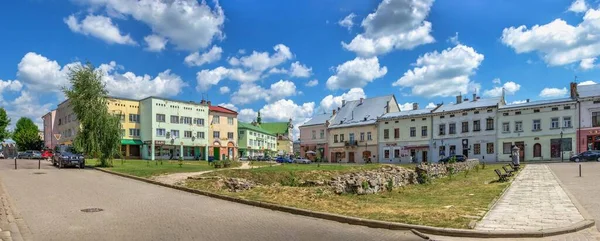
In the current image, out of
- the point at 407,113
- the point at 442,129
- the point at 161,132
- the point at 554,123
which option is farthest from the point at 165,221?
the point at 161,132

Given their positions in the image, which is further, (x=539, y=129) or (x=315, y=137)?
(x=315, y=137)

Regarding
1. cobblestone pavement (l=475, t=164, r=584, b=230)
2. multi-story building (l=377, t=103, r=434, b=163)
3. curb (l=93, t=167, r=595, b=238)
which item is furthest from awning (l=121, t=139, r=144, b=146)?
cobblestone pavement (l=475, t=164, r=584, b=230)

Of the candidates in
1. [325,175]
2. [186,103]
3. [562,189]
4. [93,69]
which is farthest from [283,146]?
[562,189]

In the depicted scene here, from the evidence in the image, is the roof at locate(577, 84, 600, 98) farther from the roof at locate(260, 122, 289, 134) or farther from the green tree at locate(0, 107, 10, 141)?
the roof at locate(260, 122, 289, 134)

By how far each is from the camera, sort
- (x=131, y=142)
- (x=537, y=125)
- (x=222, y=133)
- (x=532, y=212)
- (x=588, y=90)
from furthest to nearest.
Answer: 1. (x=222, y=133)
2. (x=131, y=142)
3. (x=537, y=125)
4. (x=588, y=90)
5. (x=532, y=212)

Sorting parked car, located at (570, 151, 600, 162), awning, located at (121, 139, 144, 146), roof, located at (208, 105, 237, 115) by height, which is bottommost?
parked car, located at (570, 151, 600, 162)

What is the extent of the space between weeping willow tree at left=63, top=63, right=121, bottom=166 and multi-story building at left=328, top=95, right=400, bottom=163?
44.3m

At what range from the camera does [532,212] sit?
11.9m

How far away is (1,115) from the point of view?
76375 mm

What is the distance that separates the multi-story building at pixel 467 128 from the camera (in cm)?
5738

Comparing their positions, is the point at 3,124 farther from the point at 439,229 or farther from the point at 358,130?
the point at 439,229

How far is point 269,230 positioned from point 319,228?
4.32ft

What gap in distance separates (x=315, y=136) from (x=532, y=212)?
71.0 meters

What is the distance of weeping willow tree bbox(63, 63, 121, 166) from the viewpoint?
34406mm
